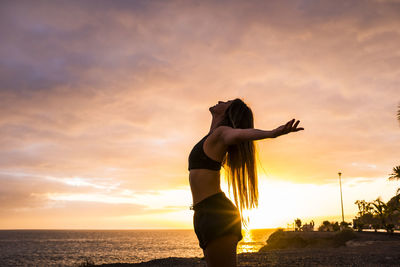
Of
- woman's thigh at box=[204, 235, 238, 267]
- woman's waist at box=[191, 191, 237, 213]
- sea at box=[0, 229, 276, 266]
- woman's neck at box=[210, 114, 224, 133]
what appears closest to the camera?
woman's thigh at box=[204, 235, 238, 267]

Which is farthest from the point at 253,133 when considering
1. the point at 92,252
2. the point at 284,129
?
the point at 92,252

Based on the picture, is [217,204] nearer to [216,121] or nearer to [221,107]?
[216,121]

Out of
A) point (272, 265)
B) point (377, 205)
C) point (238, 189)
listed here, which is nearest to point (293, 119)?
point (238, 189)

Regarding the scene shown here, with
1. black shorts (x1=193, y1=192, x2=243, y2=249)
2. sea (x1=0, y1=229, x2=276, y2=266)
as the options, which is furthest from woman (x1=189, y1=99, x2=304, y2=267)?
sea (x1=0, y1=229, x2=276, y2=266)

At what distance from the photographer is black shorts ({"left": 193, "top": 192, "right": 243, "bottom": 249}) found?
3035mm

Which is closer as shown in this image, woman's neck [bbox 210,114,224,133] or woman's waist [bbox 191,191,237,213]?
woman's waist [bbox 191,191,237,213]

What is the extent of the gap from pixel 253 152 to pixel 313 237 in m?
35.9

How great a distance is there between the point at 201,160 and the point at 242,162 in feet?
1.35

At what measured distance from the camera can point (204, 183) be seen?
10.4 ft

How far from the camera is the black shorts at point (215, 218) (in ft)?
9.96

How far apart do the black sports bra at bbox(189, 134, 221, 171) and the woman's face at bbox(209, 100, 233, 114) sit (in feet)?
1.24

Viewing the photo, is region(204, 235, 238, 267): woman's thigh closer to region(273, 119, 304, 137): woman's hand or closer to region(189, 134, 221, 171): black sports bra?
region(189, 134, 221, 171): black sports bra

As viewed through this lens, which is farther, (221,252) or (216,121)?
(216,121)

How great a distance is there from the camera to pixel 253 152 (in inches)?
130
